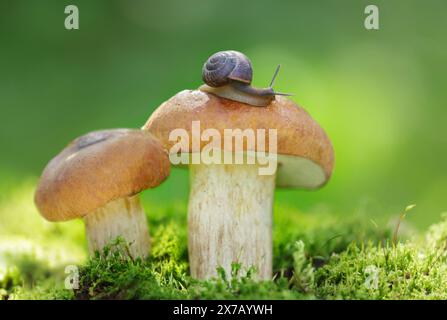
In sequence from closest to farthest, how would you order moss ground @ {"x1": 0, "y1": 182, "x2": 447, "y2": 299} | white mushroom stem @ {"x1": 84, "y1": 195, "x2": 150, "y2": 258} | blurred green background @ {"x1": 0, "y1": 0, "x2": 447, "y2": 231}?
moss ground @ {"x1": 0, "y1": 182, "x2": 447, "y2": 299}
white mushroom stem @ {"x1": 84, "y1": 195, "x2": 150, "y2": 258}
blurred green background @ {"x1": 0, "y1": 0, "x2": 447, "y2": 231}

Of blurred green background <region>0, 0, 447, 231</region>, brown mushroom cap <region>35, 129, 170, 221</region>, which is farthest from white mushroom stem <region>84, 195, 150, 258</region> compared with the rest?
blurred green background <region>0, 0, 447, 231</region>

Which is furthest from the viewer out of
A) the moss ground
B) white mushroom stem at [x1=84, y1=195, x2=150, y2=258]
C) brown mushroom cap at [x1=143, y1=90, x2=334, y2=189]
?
white mushroom stem at [x1=84, y1=195, x2=150, y2=258]

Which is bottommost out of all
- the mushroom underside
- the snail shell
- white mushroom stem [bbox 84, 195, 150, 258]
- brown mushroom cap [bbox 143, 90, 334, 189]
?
white mushroom stem [bbox 84, 195, 150, 258]

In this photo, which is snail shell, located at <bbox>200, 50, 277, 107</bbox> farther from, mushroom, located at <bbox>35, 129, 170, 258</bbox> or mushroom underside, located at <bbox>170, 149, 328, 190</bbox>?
mushroom, located at <bbox>35, 129, 170, 258</bbox>

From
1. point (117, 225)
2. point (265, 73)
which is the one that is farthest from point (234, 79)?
point (265, 73)

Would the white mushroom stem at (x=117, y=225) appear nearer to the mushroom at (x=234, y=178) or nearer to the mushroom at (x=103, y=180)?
the mushroom at (x=103, y=180)
